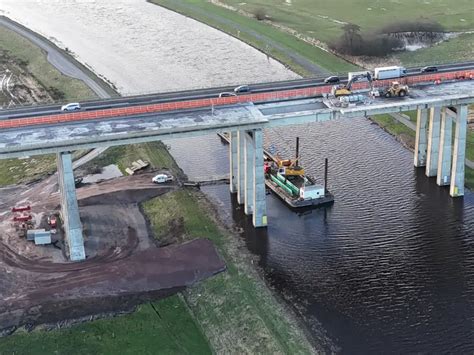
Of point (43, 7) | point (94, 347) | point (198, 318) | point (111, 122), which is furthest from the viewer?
point (43, 7)

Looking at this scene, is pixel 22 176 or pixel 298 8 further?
pixel 298 8

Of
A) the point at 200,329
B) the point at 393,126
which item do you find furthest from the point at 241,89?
the point at 200,329

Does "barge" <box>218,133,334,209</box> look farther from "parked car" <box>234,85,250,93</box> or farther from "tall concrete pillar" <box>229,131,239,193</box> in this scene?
"parked car" <box>234,85,250,93</box>

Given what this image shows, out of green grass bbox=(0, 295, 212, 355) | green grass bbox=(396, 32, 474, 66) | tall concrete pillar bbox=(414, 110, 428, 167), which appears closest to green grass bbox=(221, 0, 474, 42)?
green grass bbox=(396, 32, 474, 66)

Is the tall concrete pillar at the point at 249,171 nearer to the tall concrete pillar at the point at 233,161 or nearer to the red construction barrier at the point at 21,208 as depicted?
the tall concrete pillar at the point at 233,161

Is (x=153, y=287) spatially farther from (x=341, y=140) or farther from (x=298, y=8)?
(x=298, y=8)

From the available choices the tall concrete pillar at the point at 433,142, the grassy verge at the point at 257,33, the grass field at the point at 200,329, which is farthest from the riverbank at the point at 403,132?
the grass field at the point at 200,329

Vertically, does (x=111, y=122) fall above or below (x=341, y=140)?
above

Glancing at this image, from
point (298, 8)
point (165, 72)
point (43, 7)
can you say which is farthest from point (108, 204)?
point (43, 7)

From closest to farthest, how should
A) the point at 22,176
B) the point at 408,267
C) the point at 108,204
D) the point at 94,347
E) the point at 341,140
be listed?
the point at 94,347
the point at 408,267
the point at 108,204
the point at 22,176
the point at 341,140
